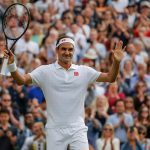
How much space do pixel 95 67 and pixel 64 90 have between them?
954 centimetres

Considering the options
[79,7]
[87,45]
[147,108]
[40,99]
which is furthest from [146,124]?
[79,7]

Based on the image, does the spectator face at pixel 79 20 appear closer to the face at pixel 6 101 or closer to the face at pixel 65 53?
the face at pixel 6 101

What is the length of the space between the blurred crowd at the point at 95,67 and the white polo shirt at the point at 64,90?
4.69 meters

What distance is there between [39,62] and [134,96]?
7.67ft

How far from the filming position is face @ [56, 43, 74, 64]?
13227 millimetres

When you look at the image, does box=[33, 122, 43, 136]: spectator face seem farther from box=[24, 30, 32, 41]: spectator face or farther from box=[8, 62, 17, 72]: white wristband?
box=[24, 30, 32, 41]: spectator face

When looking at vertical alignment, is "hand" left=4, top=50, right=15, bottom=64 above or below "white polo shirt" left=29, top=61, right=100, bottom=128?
above

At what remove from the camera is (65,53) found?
1322cm

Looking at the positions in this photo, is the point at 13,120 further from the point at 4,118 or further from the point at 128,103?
the point at 128,103

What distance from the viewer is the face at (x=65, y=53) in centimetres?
1323

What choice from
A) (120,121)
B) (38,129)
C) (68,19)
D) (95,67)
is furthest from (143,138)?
(68,19)

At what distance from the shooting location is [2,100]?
767 inches

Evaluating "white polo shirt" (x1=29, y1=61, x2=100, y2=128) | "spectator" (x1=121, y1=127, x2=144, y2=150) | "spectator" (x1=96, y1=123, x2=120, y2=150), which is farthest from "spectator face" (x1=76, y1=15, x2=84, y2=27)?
"white polo shirt" (x1=29, y1=61, x2=100, y2=128)

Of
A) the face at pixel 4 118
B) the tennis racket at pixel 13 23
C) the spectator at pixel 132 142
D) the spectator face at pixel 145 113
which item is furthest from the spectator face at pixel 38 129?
the tennis racket at pixel 13 23
